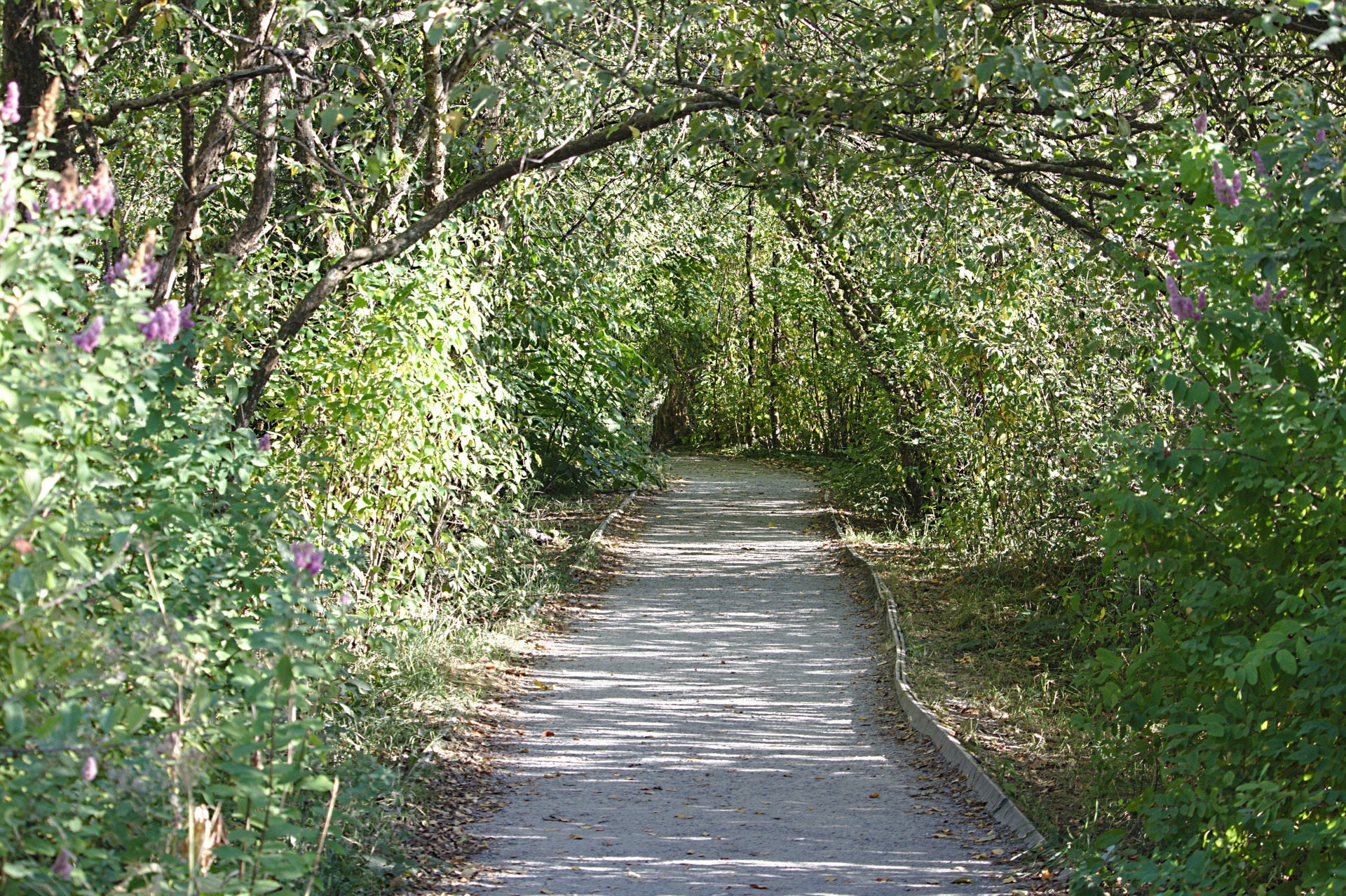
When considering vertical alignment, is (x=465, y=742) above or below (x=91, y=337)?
below

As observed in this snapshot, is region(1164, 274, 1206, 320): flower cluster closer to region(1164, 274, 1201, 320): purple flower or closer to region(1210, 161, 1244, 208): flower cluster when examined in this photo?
region(1164, 274, 1201, 320): purple flower

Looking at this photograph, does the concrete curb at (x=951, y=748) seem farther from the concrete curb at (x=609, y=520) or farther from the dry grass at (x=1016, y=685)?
the concrete curb at (x=609, y=520)

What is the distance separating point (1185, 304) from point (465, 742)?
16.8ft

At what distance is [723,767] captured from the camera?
6965 millimetres

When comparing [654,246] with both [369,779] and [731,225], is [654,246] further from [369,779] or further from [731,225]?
[369,779]

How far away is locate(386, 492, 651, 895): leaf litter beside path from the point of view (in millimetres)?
5422

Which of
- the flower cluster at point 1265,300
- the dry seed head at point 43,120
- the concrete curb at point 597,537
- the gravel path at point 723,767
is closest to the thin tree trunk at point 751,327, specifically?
the concrete curb at point 597,537

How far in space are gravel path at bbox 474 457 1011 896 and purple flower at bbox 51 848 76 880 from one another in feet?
9.11

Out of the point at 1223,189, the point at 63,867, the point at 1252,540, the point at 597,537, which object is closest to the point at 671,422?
the point at 597,537

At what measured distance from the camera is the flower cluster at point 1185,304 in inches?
152

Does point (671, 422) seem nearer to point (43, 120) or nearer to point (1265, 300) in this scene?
point (1265, 300)

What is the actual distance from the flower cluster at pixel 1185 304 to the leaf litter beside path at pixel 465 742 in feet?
12.6

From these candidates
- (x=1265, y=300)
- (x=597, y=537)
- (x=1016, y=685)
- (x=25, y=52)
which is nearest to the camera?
(x=1265, y=300)

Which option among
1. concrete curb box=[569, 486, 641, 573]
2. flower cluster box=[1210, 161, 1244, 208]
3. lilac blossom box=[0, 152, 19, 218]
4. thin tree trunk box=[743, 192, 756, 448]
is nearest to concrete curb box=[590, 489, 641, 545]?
concrete curb box=[569, 486, 641, 573]
